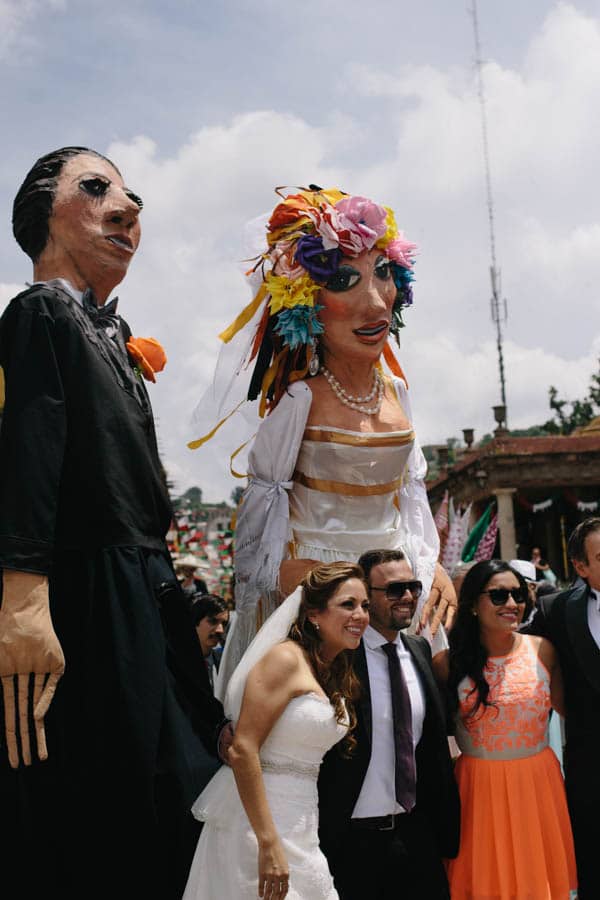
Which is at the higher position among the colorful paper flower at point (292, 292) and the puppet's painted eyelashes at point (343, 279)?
the puppet's painted eyelashes at point (343, 279)

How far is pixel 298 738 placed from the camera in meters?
2.89

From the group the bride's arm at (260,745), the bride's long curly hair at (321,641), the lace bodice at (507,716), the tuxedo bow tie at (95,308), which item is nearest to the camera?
the tuxedo bow tie at (95,308)

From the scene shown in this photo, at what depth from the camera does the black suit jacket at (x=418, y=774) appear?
315cm

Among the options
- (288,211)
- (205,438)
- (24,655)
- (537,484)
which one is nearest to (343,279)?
(288,211)

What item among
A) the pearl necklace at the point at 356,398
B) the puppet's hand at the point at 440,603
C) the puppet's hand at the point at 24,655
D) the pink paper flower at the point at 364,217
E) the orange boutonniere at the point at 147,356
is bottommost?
the puppet's hand at the point at 24,655

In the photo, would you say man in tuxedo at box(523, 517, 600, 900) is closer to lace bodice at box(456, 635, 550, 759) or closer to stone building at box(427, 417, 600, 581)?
lace bodice at box(456, 635, 550, 759)

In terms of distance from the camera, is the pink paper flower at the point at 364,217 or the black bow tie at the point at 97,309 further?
the pink paper flower at the point at 364,217

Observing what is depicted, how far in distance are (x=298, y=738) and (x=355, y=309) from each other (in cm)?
178

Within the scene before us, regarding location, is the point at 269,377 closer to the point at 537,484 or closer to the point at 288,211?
the point at 288,211

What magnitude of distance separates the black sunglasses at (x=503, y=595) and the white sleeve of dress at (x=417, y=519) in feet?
1.00

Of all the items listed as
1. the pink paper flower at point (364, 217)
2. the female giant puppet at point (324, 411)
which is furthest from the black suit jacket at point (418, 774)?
the pink paper flower at point (364, 217)

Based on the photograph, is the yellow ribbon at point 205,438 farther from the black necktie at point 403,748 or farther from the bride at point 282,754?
the black necktie at point 403,748

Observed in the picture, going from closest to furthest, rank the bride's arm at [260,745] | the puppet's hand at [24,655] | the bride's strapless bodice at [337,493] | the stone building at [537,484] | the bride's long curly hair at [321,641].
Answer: the puppet's hand at [24,655], the bride's arm at [260,745], the bride's long curly hair at [321,641], the bride's strapless bodice at [337,493], the stone building at [537,484]

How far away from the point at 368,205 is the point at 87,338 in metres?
1.80
